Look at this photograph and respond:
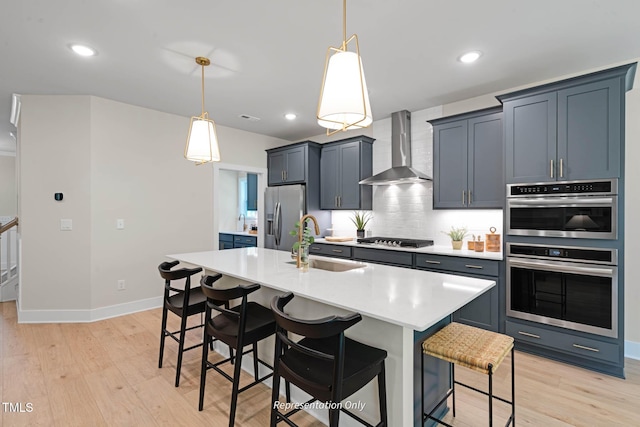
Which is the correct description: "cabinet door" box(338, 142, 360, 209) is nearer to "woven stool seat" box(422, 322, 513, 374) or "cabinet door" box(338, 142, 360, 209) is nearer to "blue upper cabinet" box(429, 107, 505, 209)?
"blue upper cabinet" box(429, 107, 505, 209)

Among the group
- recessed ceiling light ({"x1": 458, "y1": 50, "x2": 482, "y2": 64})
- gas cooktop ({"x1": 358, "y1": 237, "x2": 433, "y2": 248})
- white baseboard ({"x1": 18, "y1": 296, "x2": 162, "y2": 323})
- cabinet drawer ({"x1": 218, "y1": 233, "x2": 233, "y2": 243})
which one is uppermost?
recessed ceiling light ({"x1": 458, "y1": 50, "x2": 482, "y2": 64})

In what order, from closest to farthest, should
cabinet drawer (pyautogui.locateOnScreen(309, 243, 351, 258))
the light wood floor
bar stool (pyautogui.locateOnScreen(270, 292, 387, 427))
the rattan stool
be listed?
bar stool (pyautogui.locateOnScreen(270, 292, 387, 427)), the rattan stool, the light wood floor, cabinet drawer (pyautogui.locateOnScreen(309, 243, 351, 258))

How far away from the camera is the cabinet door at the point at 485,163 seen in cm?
327

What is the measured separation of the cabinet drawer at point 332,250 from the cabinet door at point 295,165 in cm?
110

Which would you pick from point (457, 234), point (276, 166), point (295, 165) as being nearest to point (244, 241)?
point (276, 166)

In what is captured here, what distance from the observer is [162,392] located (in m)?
2.28

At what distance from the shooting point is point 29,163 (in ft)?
11.8

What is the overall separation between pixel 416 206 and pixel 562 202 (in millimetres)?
1730

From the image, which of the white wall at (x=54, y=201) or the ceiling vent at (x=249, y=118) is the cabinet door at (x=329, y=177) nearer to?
the ceiling vent at (x=249, y=118)

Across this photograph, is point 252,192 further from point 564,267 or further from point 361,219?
point 564,267

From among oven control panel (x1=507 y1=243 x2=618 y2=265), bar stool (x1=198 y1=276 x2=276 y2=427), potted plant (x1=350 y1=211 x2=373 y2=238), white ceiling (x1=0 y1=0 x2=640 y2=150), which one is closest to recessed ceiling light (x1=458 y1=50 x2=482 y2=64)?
white ceiling (x1=0 y1=0 x2=640 y2=150)

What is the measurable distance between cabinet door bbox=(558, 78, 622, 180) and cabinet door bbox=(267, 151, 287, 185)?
12.2ft

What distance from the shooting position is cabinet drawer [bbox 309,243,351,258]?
13.9 feet

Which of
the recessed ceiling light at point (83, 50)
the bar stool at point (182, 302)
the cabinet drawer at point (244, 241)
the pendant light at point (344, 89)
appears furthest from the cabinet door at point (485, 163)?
the recessed ceiling light at point (83, 50)
